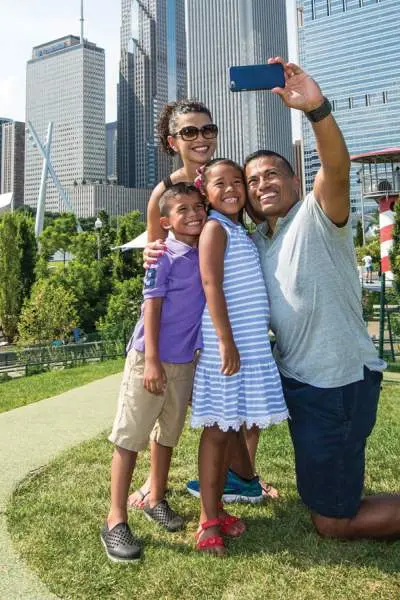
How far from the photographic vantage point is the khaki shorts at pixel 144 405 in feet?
8.43

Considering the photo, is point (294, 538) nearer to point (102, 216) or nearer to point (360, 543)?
point (360, 543)

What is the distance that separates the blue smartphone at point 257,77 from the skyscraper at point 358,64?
367ft

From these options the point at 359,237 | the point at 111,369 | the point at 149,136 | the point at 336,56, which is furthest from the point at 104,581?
the point at 149,136

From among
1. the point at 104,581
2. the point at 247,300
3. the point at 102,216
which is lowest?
the point at 104,581

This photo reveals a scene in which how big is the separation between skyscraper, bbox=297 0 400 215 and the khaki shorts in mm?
111643

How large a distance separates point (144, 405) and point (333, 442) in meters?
0.90

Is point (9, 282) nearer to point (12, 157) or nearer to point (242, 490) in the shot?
point (242, 490)

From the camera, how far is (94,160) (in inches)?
5379

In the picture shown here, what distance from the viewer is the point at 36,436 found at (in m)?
4.68

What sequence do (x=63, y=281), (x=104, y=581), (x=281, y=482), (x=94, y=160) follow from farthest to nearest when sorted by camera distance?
(x=94, y=160)
(x=63, y=281)
(x=281, y=482)
(x=104, y=581)

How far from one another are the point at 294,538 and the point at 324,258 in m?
1.36

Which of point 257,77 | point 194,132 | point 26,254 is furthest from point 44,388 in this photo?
point 26,254

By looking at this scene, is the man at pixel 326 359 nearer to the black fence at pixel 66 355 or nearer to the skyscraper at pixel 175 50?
the black fence at pixel 66 355

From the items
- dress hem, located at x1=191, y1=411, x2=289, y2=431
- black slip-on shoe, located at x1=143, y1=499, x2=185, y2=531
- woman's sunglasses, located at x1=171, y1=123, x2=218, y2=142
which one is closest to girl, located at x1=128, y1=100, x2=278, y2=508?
woman's sunglasses, located at x1=171, y1=123, x2=218, y2=142
